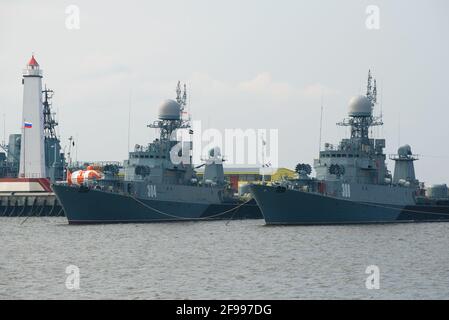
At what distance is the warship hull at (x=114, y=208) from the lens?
2741 inches

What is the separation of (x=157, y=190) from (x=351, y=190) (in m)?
15.4

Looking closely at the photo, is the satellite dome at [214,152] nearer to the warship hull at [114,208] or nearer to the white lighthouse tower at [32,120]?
the warship hull at [114,208]

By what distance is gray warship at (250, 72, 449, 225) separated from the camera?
220 ft

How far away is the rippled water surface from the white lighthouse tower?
71.1ft

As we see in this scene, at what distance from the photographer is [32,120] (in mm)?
87562

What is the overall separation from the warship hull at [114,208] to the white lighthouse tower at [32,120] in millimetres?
18452

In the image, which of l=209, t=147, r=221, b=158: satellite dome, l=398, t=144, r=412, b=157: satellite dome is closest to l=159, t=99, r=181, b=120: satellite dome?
l=209, t=147, r=221, b=158: satellite dome

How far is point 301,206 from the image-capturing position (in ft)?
219

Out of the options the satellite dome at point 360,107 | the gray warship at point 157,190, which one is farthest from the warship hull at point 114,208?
the satellite dome at point 360,107

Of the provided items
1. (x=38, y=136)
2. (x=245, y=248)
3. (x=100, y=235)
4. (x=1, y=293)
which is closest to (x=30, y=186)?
(x=38, y=136)

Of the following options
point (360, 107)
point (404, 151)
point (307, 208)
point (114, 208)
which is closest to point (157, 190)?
point (114, 208)

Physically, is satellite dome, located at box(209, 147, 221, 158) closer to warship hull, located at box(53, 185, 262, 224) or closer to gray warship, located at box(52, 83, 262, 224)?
gray warship, located at box(52, 83, 262, 224)
